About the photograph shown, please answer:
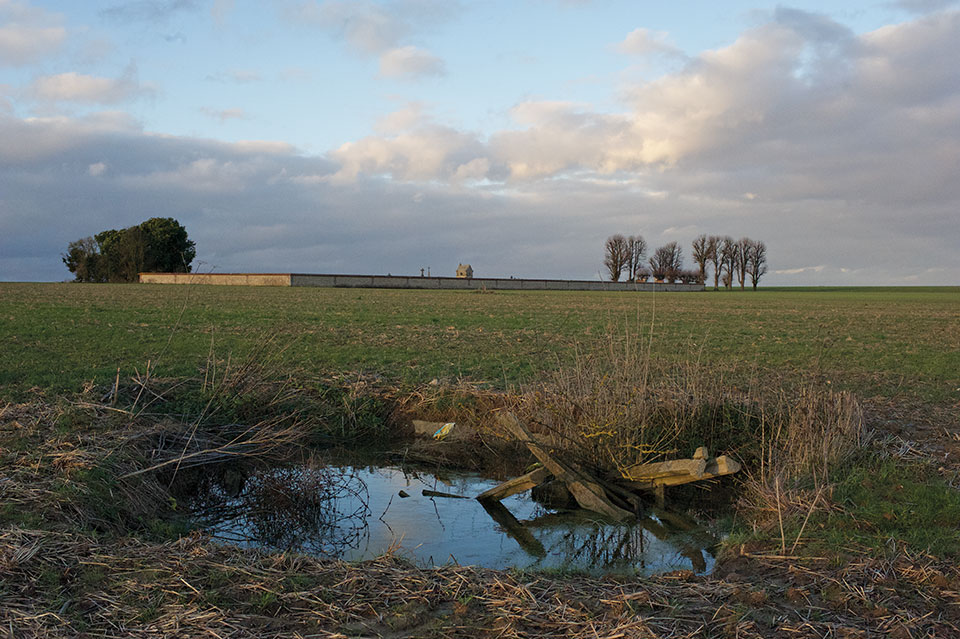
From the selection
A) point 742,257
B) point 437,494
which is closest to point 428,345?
point 437,494

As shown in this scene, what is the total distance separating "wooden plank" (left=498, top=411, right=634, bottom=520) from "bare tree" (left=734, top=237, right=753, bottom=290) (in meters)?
141

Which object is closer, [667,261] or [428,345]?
[428,345]

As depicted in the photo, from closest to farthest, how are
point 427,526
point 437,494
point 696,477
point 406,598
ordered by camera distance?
point 406,598
point 427,526
point 696,477
point 437,494

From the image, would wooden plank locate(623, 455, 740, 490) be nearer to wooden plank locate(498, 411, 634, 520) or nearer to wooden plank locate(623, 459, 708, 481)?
wooden plank locate(623, 459, 708, 481)

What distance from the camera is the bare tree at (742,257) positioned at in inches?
5586

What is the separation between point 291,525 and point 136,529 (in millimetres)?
1455

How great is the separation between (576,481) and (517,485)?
64cm

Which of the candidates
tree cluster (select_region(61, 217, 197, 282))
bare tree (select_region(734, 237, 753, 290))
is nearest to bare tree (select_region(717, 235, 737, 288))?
bare tree (select_region(734, 237, 753, 290))

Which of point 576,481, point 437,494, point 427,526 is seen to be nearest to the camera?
point 427,526

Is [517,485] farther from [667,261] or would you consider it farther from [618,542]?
[667,261]

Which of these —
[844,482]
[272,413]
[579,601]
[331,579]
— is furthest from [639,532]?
[272,413]

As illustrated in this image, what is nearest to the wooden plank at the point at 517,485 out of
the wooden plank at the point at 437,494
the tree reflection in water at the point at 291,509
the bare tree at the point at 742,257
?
the wooden plank at the point at 437,494

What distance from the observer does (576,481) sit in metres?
7.87

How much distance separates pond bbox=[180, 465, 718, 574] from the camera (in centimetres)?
662
